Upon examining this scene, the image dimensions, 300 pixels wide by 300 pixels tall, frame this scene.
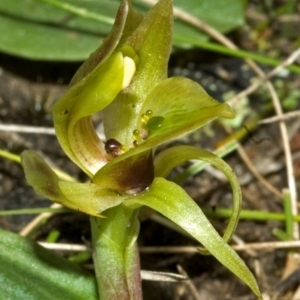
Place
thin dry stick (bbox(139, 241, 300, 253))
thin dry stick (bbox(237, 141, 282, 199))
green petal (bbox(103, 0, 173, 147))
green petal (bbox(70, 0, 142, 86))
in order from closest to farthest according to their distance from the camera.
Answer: green petal (bbox(70, 0, 142, 86)) → green petal (bbox(103, 0, 173, 147)) → thin dry stick (bbox(139, 241, 300, 253)) → thin dry stick (bbox(237, 141, 282, 199))

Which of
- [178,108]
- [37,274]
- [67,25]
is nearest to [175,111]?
[178,108]

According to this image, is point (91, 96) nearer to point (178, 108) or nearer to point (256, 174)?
point (178, 108)

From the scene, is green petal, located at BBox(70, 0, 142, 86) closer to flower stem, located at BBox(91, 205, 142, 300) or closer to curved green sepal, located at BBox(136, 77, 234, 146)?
curved green sepal, located at BBox(136, 77, 234, 146)

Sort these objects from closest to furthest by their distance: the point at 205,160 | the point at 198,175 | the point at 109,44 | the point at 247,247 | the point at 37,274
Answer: the point at 109,44 → the point at 205,160 → the point at 37,274 → the point at 247,247 → the point at 198,175

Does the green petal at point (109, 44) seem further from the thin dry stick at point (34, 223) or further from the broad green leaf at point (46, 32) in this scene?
the broad green leaf at point (46, 32)

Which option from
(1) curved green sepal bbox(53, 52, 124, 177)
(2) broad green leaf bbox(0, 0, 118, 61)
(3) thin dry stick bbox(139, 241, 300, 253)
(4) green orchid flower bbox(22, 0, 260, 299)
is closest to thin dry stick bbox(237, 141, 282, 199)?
(3) thin dry stick bbox(139, 241, 300, 253)

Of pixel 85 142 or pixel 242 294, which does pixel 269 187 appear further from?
pixel 85 142
